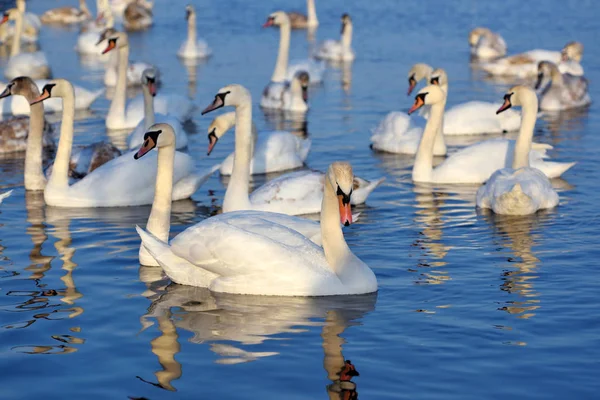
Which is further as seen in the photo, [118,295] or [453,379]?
[118,295]

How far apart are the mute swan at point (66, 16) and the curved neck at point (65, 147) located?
2669 cm


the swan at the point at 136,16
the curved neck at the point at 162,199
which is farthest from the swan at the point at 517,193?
the swan at the point at 136,16

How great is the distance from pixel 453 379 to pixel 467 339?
81 centimetres

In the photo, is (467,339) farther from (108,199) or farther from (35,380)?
(108,199)

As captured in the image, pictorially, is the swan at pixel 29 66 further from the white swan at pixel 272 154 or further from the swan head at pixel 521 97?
the swan head at pixel 521 97

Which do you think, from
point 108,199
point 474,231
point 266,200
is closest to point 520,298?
point 474,231

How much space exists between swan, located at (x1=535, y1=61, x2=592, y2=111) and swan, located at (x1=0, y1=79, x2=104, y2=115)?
8.00m

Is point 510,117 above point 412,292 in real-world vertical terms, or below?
above

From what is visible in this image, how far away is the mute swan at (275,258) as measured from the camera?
361 inches

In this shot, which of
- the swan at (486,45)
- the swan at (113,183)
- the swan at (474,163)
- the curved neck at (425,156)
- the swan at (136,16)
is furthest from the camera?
the swan at (136,16)

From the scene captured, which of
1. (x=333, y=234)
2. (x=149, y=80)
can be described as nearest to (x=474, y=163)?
(x=149, y=80)

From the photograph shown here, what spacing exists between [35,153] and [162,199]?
410 cm

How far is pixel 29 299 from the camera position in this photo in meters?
9.43

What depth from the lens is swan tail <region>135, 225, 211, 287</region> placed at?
970 cm
